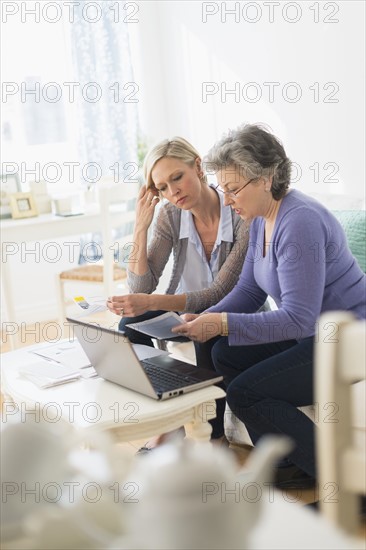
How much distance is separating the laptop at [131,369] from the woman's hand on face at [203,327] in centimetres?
11

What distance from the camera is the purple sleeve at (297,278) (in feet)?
6.07

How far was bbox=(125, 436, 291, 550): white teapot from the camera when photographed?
60cm

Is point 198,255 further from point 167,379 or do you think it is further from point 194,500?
point 194,500

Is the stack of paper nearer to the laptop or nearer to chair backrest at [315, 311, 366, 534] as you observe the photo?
the laptop

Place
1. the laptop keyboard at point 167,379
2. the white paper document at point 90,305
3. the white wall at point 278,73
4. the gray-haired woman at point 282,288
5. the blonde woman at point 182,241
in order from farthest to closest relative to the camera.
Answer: the white wall at point 278,73 < the blonde woman at point 182,241 < the white paper document at point 90,305 < the gray-haired woman at point 282,288 < the laptop keyboard at point 167,379

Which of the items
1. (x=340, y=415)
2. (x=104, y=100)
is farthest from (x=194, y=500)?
(x=104, y=100)

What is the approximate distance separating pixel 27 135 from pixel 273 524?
388 centimetres

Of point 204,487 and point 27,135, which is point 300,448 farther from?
point 27,135

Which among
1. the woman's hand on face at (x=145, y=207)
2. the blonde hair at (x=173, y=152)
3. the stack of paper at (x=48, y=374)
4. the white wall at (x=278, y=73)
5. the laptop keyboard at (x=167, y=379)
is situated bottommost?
the stack of paper at (x=48, y=374)

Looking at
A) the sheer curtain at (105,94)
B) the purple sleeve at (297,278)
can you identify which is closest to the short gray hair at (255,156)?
the purple sleeve at (297,278)

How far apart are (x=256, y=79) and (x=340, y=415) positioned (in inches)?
112

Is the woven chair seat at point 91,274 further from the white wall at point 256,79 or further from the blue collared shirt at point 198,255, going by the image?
the blue collared shirt at point 198,255

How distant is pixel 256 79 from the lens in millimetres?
3611

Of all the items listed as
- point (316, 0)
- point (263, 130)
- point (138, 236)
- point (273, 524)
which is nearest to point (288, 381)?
point (263, 130)
